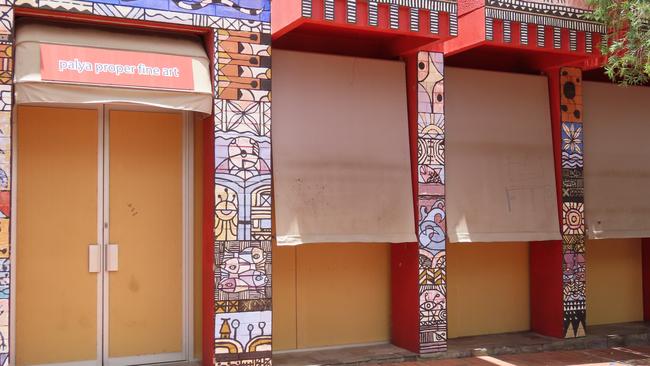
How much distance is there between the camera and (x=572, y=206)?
8.50 meters

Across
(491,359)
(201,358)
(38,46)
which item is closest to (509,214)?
(491,359)

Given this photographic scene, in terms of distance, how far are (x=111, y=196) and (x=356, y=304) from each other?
119 inches

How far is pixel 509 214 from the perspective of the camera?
8234 millimetres

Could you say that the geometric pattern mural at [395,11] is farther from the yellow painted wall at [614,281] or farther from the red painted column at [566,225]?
the yellow painted wall at [614,281]

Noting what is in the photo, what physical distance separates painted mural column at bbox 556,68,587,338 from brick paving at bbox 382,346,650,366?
1.20 ft

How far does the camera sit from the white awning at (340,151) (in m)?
7.14

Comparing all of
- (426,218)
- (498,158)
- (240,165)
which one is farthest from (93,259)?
(498,158)

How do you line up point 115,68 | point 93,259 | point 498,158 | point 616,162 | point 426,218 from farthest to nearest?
point 616,162 < point 498,158 < point 426,218 < point 93,259 < point 115,68

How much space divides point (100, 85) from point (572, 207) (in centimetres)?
Result: 571

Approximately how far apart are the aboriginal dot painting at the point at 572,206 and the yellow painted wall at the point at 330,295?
2.23 m

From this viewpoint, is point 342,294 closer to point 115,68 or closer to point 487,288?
point 487,288

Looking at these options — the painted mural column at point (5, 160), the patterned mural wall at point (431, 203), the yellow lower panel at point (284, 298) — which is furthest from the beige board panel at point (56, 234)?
the patterned mural wall at point (431, 203)

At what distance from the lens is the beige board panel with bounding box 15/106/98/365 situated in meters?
6.64

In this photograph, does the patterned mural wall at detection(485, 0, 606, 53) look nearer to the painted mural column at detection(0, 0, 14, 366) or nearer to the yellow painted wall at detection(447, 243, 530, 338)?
the yellow painted wall at detection(447, 243, 530, 338)
